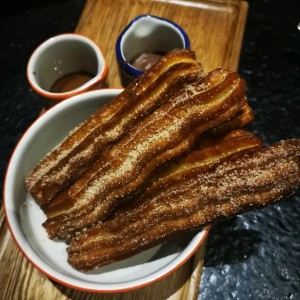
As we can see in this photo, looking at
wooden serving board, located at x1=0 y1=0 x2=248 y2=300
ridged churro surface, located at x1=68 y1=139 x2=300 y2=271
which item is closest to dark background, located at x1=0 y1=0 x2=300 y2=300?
wooden serving board, located at x1=0 y1=0 x2=248 y2=300

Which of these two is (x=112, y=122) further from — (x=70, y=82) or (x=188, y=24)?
(x=188, y=24)

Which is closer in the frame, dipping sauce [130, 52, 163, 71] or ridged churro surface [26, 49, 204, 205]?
ridged churro surface [26, 49, 204, 205]

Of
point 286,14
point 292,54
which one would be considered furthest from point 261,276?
point 286,14

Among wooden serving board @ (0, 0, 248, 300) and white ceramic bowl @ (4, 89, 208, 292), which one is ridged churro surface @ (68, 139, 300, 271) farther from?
wooden serving board @ (0, 0, 248, 300)

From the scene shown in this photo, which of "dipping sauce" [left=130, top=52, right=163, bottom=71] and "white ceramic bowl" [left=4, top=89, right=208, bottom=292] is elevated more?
"dipping sauce" [left=130, top=52, right=163, bottom=71]

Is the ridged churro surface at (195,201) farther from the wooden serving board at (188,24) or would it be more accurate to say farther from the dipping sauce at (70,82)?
the dipping sauce at (70,82)

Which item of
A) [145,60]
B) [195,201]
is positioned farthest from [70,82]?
[195,201]

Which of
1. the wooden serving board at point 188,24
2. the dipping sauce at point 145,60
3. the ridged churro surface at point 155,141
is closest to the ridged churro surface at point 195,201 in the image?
the ridged churro surface at point 155,141
